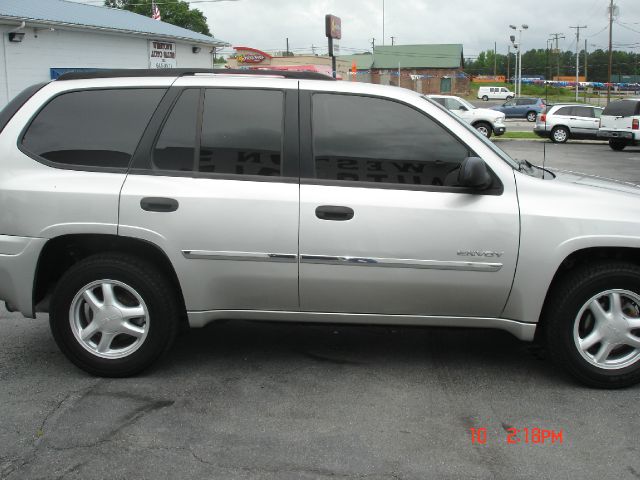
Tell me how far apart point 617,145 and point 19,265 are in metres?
23.9

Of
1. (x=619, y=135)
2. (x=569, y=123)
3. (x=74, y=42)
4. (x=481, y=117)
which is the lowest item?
(x=619, y=135)

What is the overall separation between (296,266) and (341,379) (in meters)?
0.79

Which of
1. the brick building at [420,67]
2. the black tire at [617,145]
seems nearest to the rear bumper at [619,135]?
the black tire at [617,145]

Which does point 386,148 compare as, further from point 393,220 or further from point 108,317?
point 108,317

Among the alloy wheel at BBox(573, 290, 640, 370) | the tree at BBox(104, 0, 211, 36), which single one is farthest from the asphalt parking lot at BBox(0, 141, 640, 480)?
the tree at BBox(104, 0, 211, 36)

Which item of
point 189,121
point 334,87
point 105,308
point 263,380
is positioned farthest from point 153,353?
point 334,87

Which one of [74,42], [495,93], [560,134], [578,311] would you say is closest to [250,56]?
[495,93]

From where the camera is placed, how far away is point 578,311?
3.98 m

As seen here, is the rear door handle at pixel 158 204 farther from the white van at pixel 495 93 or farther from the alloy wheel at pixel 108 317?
the white van at pixel 495 93

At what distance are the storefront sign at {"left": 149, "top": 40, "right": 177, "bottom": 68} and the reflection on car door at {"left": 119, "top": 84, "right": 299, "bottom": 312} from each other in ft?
68.2

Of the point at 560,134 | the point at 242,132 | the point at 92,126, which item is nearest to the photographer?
the point at 242,132

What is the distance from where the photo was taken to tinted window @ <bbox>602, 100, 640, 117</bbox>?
23016 mm

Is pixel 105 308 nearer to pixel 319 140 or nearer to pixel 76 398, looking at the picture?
A: pixel 76 398

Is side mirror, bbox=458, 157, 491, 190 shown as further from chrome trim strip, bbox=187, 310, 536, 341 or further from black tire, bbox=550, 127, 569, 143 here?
black tire, bbox=550, 127, 569, 143
